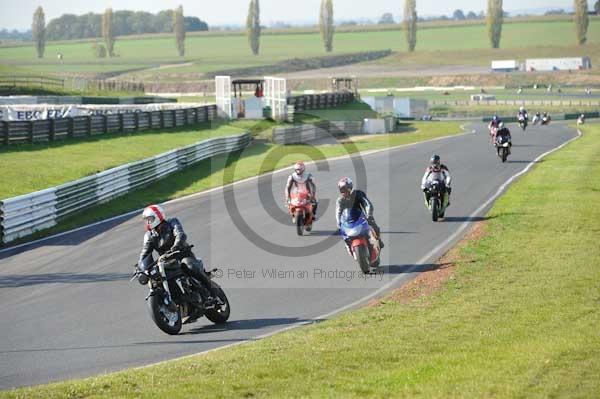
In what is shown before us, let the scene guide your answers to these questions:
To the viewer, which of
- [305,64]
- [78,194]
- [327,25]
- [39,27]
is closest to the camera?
[78,194]

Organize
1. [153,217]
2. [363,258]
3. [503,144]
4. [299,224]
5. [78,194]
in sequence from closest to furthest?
[153,217]
[363,258]
[299,224]
[78,194]
[503,144]

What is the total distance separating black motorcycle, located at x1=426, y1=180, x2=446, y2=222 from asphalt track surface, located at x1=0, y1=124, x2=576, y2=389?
0.35m

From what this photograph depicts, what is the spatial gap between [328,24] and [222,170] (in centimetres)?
15693

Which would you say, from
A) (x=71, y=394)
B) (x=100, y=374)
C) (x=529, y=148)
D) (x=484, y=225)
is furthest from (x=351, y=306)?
(x=529, y=148)

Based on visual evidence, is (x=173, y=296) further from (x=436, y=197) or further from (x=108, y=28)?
(x=108, y=28)

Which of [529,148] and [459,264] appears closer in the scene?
[459,264]

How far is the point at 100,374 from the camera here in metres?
12.1

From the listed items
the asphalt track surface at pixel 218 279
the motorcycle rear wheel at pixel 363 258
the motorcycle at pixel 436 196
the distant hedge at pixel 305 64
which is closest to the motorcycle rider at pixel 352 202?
the motorcycle rear wheel at pixel 363 258

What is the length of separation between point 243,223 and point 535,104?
3373 inches

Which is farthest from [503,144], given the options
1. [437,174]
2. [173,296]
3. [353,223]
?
[173,296]

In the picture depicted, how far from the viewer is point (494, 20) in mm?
181875

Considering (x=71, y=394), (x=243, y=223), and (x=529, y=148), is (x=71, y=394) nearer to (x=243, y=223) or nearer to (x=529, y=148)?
(x=243, y=223)

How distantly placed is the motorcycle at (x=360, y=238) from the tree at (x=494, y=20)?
6304 inches

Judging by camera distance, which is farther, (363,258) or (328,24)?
(328,24)
